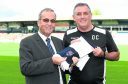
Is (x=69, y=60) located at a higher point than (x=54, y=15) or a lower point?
lower

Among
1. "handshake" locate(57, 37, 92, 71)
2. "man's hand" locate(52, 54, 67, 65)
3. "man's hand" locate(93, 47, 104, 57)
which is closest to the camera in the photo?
"man's hand" locate(52, 54, 67, 65)

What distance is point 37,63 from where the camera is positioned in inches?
169

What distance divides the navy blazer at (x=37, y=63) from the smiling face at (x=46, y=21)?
151 millimetres

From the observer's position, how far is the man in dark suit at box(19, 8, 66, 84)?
14.1 feet

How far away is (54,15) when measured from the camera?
450 cm

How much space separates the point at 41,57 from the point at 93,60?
3.27 feet

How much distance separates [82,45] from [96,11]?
10597 cm

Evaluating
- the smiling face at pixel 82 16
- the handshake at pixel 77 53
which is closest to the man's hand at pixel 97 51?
the handshake at pixel 77 53

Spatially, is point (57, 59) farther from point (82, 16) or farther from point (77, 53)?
point (82, 16)

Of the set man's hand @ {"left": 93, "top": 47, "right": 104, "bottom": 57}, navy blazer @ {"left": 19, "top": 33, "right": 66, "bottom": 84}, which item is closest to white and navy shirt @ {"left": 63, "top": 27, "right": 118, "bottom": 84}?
man's hand @ {"left": 93, "top": 47, "right": 104, "bottom": 57}

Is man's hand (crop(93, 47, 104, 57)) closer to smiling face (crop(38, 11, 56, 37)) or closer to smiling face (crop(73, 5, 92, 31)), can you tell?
smiling face (crop(73, 5, 92, 31))

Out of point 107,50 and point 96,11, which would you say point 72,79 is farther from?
point 96,11

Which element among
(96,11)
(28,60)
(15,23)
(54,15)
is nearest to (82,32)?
(54,15)

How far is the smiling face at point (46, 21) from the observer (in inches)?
175
